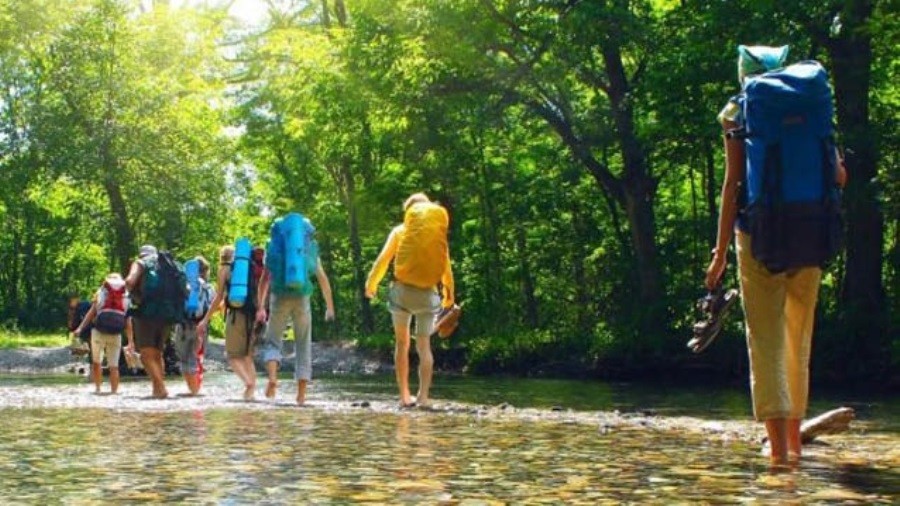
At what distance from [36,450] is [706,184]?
30.1 m

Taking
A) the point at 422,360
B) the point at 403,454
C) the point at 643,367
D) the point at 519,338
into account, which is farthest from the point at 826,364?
the point at 403,454

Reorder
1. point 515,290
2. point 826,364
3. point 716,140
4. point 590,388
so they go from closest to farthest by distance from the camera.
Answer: point 590,388, point 826,364, point 716,140, point 515,290

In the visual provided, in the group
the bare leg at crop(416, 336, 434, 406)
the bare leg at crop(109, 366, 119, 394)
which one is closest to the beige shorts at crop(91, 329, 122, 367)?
the bare leg at crop(109, 366, 119, 394)

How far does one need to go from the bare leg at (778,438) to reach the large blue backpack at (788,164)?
89 cm

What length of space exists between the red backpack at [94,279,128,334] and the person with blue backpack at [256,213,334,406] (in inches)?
198

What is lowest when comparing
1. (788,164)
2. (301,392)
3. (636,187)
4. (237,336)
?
(301,392)

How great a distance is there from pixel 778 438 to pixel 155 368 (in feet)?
34.4

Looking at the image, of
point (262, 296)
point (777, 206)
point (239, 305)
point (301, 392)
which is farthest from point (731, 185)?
point (239, 305)

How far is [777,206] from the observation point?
6.62m

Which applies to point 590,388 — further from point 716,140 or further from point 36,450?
point 36,450

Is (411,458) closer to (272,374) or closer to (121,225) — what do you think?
(272,374)

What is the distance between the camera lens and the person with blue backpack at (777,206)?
6.62 m

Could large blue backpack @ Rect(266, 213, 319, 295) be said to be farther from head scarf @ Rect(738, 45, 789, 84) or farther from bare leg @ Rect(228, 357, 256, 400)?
head scarf @ Rect(738, 45, 789, 84)

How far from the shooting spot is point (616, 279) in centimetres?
3628
